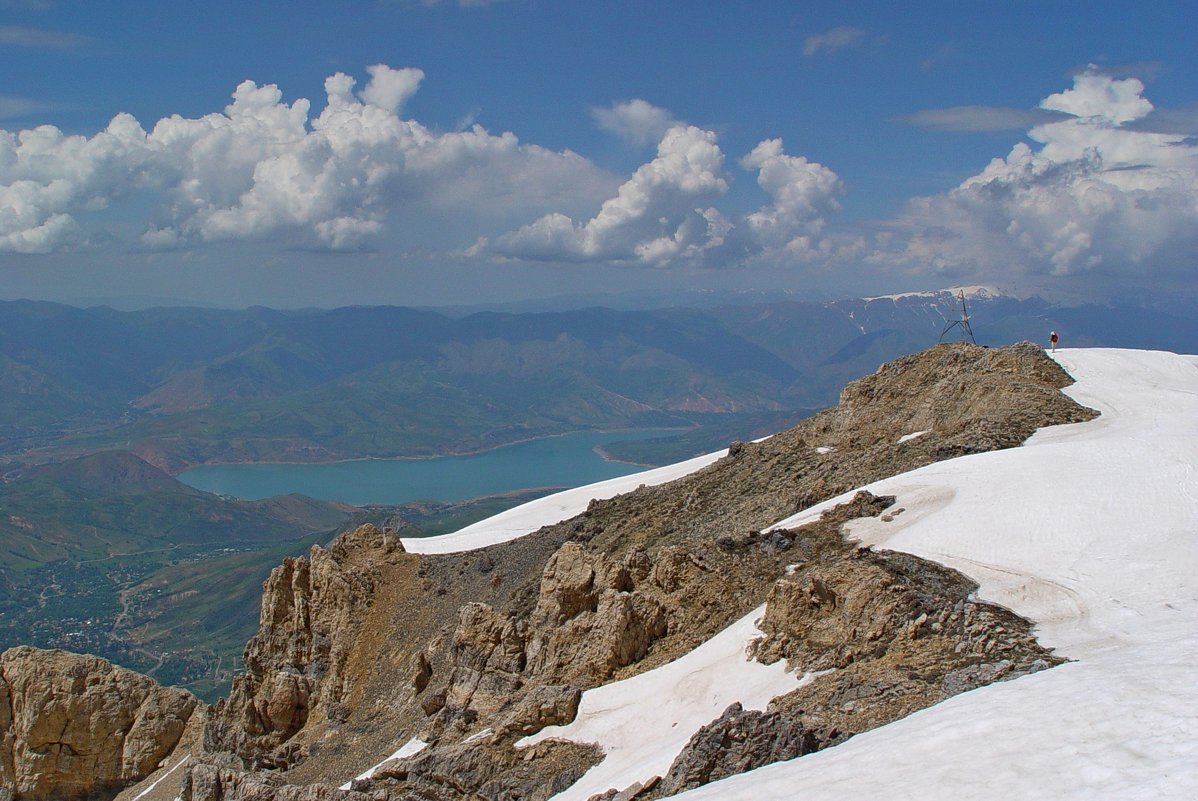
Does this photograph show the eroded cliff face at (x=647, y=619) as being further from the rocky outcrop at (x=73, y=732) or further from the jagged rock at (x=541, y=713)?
the rocky outcrop at (x=73, y=732)

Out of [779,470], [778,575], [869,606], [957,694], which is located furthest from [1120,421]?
[957,694]

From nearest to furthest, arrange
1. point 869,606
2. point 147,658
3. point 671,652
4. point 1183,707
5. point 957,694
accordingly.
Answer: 1. point 1183,707
2. point 957,694
3. point 869,606
4. point 671,652
5. point 147,658

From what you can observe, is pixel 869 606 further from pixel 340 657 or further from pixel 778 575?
pixel 340 657

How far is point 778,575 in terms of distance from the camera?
2503cm

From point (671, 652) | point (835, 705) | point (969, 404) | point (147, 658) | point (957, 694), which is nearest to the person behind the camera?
point (957, 694)

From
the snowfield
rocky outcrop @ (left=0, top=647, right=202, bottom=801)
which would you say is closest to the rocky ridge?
the snowfield

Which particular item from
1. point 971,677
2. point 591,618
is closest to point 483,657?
point 591,618

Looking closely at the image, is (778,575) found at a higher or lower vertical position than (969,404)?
lower

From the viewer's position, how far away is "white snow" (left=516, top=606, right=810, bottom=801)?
18234 mm

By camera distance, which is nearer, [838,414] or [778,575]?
[778,575]

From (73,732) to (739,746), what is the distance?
34923mm

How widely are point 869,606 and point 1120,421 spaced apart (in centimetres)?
1928

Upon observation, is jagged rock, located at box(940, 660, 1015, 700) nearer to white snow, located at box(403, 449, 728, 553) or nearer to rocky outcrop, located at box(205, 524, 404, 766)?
rocky outcrop, located at box(205, 524, 404, 766)

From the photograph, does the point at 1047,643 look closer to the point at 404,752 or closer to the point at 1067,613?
the point at 1067,613
